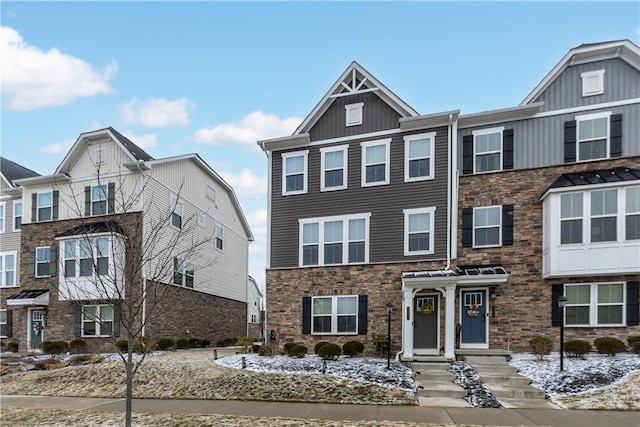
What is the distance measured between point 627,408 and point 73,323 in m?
20.7

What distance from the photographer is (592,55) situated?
14.8 meters

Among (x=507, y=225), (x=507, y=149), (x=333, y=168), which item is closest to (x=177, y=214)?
(x=333, y=168)

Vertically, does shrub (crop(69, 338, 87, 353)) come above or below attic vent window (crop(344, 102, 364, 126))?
below

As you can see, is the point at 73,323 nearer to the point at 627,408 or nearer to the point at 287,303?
the point at 287,303

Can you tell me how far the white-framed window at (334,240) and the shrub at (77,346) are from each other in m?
10.3

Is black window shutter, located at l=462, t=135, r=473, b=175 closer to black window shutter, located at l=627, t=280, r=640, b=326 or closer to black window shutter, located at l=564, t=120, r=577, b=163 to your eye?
black window shutter, located at l=564, t=120, r=577, b=163

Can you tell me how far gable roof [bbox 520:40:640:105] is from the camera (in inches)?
564

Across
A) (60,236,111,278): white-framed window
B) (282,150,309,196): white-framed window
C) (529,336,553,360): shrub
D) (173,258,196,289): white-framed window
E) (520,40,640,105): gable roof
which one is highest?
(520,40,640,105): gable roof

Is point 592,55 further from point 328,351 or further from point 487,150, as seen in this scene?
point 328,351

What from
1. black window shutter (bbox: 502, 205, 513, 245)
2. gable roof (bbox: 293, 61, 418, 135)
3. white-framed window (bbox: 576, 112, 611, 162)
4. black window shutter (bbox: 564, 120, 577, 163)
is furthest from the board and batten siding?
white-framed window (bbox: 576, 112, 611, 162)

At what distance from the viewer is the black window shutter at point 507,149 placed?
1534 centimetres

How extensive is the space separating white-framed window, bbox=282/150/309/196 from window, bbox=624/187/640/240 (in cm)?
1076

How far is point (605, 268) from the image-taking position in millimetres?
13516

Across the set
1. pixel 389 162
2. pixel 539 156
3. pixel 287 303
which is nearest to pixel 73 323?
pixel 287 303
